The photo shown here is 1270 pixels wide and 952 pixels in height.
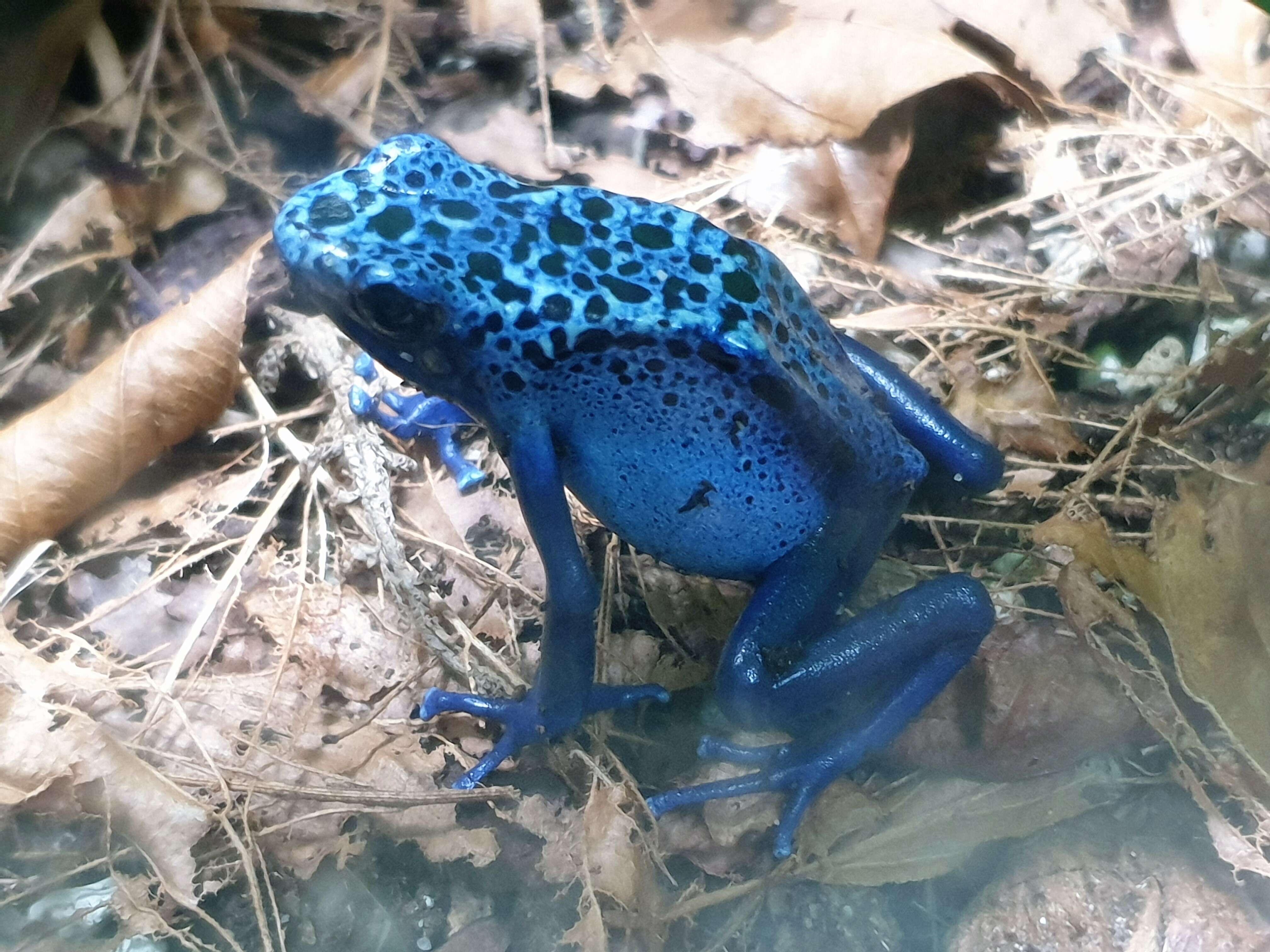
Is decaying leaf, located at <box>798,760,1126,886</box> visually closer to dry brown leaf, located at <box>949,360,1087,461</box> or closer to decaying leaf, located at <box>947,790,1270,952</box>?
decaying leaf, located at <box>947,790,1270,952</box>

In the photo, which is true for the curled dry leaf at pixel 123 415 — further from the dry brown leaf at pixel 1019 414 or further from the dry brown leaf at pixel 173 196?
the dry brown leaf at pixel 1019 414

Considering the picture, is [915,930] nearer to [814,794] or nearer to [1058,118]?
[814,794]

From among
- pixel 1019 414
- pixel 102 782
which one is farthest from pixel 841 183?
pixel 102 782

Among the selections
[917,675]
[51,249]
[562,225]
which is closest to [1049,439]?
[917,675]

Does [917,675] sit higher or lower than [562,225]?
lower

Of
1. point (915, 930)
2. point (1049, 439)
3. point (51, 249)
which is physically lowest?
point (915, 930)

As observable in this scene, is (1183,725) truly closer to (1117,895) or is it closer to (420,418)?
(1117,895)

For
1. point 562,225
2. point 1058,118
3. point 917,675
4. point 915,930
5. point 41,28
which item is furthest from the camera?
point 1058,118
